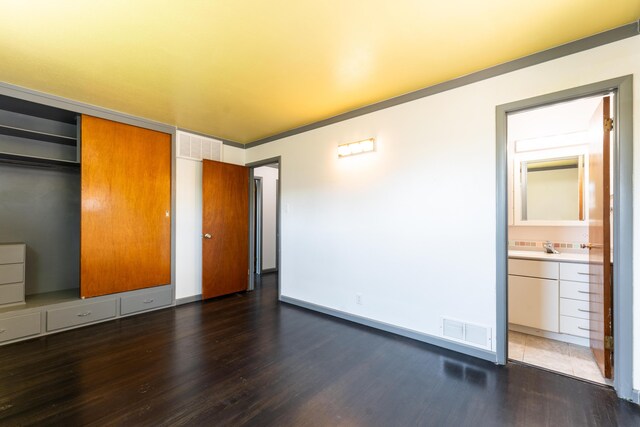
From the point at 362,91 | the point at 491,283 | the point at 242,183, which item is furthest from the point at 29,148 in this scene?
the point at 491,283

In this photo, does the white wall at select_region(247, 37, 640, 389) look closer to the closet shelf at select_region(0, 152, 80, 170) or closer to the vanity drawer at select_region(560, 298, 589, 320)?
the vanity drawer at select_region(560, 298, 589, 320)

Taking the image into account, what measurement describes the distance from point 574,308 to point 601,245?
3.10 ft

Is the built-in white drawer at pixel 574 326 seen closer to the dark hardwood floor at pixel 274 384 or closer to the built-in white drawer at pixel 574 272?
the built-in white drawer at pixel 574 272

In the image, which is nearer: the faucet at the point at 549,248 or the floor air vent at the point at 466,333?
the floor air vent at the point at 466,333

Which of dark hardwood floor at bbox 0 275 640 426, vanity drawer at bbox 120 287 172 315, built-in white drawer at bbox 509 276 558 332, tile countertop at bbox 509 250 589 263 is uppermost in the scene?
tile countertop at bbox 509 250 589 263

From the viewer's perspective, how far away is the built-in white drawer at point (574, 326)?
8.53 feet

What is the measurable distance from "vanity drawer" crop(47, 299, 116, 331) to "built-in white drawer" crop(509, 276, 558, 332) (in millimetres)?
4750

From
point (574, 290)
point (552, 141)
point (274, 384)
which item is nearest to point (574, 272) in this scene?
point (574, 290)

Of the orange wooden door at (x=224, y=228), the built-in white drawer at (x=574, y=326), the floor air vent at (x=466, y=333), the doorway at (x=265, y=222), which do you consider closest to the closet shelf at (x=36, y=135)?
the orange wooden door at (x=224, y=228)

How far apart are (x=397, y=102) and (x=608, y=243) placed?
2.17 metres

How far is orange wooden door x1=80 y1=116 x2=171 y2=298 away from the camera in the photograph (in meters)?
3.20

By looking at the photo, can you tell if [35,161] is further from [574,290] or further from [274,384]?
[574,290]

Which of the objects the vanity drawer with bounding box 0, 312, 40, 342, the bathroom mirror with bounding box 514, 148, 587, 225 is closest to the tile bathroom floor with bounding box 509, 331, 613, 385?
the bathroom mirror with bounding box 514, 148, 587, 225

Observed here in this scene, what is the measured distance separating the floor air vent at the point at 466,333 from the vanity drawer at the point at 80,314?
3.88m
